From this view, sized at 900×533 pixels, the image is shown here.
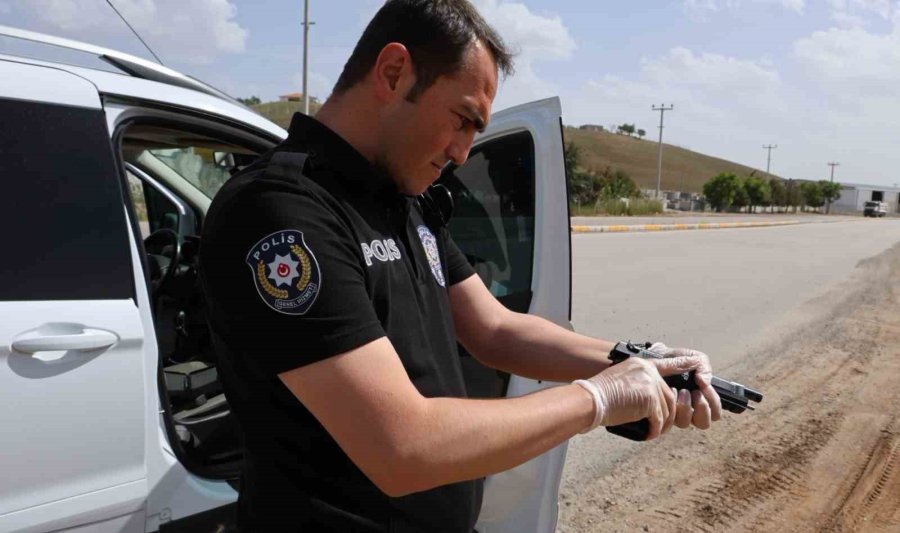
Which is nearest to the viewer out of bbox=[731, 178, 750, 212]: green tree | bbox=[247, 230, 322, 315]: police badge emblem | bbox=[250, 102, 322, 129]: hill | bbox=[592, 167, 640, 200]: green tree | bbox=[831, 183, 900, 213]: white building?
bbox=[247, 230, 322, 315]: police badge emblem

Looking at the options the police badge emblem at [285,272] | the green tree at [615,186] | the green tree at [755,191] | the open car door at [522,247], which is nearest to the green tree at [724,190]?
the green tree at [755,191]

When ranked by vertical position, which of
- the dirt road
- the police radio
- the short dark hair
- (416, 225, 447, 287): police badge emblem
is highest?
the short dark hair

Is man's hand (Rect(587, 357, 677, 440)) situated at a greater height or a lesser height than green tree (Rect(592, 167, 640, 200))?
lesser

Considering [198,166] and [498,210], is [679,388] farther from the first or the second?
[198,166]

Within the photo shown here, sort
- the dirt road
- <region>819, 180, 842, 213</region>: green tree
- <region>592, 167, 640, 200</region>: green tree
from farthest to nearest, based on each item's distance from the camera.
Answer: <region>819, 180, 842, 213</region>: green tree
<region>592, 167, 640, 200</region>: green tree
the dirt road

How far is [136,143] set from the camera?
10.8 ft

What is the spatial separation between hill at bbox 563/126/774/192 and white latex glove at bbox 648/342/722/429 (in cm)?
9620

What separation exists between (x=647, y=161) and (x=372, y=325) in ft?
371

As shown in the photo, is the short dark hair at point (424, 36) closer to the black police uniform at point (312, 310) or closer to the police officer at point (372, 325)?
the police officer at point (372, 325)

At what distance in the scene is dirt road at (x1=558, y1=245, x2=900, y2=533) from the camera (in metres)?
3.54

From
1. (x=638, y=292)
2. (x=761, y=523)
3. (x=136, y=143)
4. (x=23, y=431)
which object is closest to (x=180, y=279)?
(x=136, y=143)

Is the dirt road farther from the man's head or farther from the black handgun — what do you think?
the man's head

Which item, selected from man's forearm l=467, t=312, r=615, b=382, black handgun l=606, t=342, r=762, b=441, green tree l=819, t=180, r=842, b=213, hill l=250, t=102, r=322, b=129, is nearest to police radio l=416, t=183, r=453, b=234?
man's forearm l=467, t=312, r=615, b=382

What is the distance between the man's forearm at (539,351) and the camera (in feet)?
6.12
